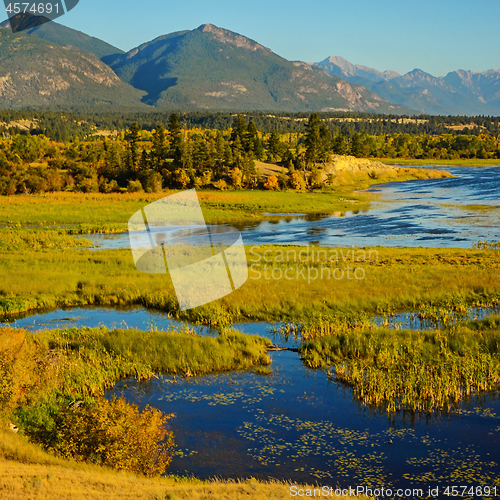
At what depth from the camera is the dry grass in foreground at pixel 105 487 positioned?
10.9 metres

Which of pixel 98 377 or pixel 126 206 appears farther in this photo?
pixel 126 206

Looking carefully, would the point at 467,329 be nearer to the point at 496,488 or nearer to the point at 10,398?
the point at 496,488

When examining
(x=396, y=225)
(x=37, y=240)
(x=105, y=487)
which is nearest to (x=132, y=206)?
(x=37, y=240)

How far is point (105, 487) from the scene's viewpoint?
11.5 metres

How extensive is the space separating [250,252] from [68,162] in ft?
252

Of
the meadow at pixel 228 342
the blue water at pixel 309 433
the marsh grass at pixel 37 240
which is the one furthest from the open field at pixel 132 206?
the blue water at pixel 309 433

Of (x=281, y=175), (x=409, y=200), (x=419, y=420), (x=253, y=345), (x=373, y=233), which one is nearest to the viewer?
(x=419, y=420)

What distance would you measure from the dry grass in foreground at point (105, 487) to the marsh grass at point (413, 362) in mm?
6859

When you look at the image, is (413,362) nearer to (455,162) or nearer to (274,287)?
(274,287)

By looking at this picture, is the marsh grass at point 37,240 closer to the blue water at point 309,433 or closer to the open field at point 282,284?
the open field at point 282,284

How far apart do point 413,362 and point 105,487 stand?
41.1ft

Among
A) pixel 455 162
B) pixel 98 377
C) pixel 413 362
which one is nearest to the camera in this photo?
pixel 98 377

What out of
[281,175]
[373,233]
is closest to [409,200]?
[281,175]

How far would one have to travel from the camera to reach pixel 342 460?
14836mm
